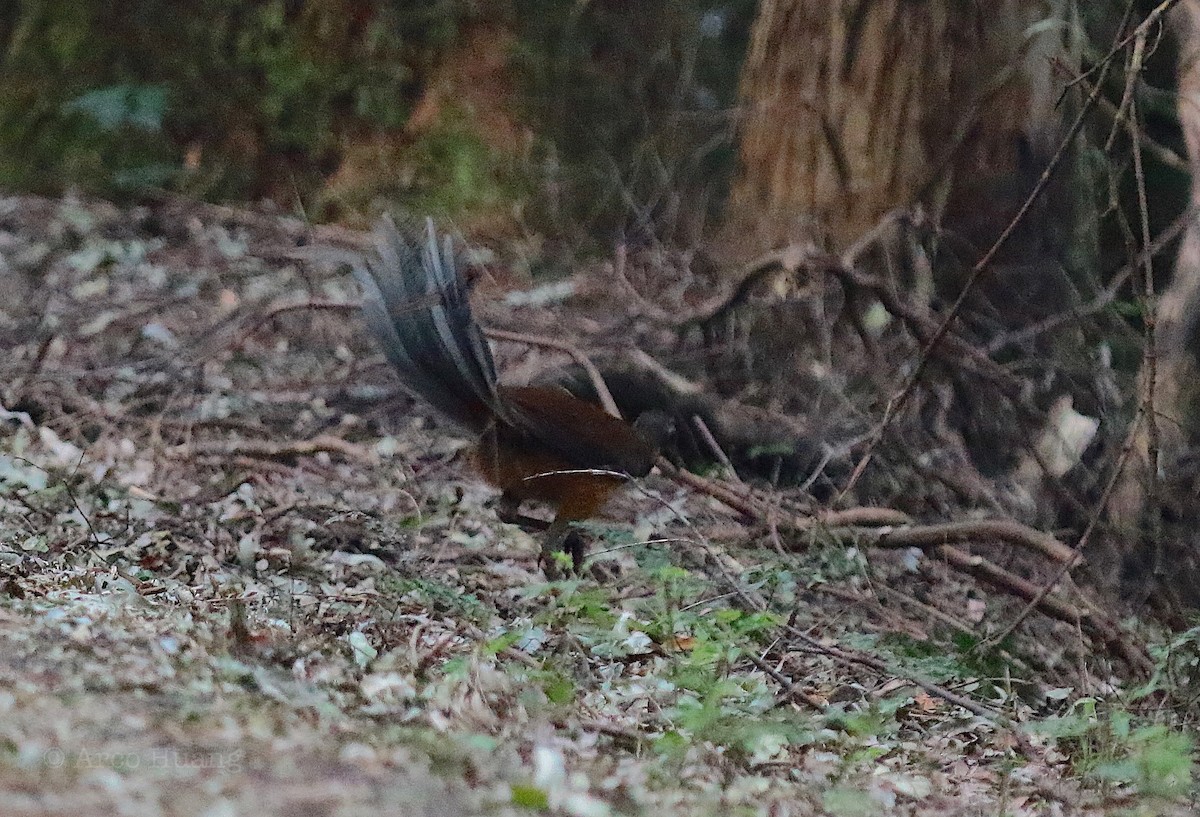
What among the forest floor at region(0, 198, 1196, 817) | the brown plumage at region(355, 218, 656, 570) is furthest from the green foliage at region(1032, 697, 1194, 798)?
the brown plumage at region(355, 218, 656, 570)

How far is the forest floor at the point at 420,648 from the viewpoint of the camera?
6.82 feet

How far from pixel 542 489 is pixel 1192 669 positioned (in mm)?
1865

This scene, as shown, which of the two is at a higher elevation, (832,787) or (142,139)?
(142,139)

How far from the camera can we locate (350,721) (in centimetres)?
240

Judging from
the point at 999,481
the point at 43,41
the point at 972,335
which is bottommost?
the point at 999,481

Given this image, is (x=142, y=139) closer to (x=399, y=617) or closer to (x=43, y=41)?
(x=43, y=41)

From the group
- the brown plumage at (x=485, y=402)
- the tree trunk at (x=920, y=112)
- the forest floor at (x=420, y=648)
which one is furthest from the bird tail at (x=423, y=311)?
the tree trunk at (x=920, y=112)

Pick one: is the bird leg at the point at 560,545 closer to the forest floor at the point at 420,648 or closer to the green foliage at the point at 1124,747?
the forest floor at the point at 420,648

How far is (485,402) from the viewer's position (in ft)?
12.3

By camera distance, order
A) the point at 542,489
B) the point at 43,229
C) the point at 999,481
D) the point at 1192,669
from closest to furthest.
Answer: the point at 1192,669 < the point at 542,489 < the point at 999,481 < the point at 43,229

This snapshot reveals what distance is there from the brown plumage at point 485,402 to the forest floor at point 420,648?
0.21 metres

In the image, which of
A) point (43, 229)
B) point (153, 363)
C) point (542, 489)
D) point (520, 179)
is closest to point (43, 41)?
point (43, 229)

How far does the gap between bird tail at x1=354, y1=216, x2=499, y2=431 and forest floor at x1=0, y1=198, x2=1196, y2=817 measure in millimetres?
476

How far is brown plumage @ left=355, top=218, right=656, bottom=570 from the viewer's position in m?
3.55
